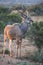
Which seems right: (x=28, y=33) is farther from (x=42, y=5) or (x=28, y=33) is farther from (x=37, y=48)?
(x=42, y=5)

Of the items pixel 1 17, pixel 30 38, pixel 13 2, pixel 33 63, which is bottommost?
pixel 33 63

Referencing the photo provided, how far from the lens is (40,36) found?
1171 centimetres

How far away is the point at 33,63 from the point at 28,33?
1516 mm

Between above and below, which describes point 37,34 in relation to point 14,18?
below

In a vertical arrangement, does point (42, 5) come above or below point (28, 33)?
above

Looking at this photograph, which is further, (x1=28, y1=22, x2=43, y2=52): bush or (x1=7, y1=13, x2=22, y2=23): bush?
(x1=7, y1=13, x2=22, y2=23): bush

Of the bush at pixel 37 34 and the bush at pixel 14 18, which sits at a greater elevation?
the bush at pixel 14 18

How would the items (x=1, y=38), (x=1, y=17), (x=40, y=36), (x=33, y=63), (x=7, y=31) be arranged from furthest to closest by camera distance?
1. (x=1, y=17)
2. (x=1, y=38)
3. (x=7, y=31)
4. (x=40, y=36)
5. (x=33, y=63)

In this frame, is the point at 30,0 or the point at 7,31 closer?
the point at 7,31

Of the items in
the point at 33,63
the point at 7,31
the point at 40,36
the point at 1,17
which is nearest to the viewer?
the point at 33,63

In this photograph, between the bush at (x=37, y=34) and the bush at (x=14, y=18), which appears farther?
the bush at (x=14, y=18)

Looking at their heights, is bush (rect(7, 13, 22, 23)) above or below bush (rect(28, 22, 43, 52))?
above

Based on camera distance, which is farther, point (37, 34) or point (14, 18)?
point (14, 18)

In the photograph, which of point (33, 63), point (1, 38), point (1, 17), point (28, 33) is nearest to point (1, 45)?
point (1, 38)
